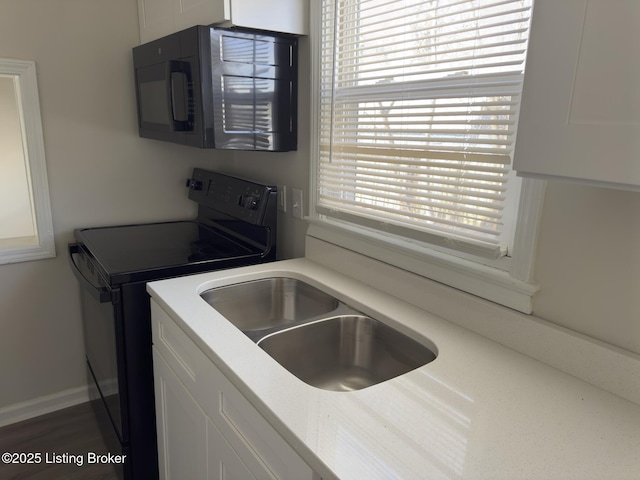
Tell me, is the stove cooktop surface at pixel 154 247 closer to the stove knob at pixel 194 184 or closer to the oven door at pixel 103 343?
the oven door at pixel 103 343

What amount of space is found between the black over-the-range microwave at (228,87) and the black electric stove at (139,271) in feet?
0.87

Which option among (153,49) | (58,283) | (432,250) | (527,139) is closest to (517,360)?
(432,250)

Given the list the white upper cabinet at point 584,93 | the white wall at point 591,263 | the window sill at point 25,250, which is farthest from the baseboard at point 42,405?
the white upper cabinet at point 584,93

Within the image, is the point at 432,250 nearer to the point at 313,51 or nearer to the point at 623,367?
the point at 623,367

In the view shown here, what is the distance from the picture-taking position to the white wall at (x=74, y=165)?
201 centimetres

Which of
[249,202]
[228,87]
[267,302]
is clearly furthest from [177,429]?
[228,87]

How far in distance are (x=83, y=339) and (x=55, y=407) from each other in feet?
1.19

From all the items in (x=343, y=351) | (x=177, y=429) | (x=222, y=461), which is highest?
(x=343, y=351)

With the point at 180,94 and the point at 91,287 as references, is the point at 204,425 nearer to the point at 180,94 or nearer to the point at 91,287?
the point at 91,287

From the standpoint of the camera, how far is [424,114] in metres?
1.31

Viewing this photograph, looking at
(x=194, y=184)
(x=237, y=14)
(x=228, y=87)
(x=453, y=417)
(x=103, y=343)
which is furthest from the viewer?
(x=194, y=184)

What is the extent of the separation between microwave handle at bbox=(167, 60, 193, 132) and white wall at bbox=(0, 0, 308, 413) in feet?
1.45

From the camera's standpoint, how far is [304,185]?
1.88 metres

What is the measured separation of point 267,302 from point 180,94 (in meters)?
0.83
